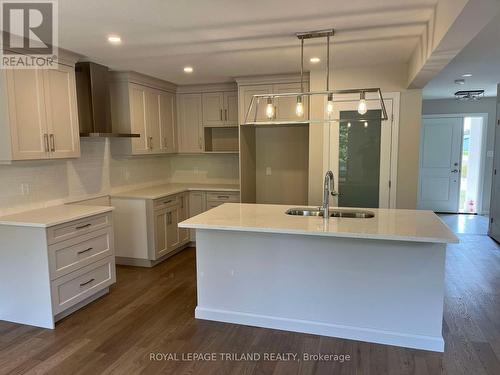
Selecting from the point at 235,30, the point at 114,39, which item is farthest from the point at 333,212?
the point at 114,39

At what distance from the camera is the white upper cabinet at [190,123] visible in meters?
5.43

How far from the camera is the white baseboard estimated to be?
2.60m

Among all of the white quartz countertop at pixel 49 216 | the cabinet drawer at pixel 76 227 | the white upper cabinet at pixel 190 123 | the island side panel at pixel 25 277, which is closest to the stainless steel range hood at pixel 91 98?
the white quartz countertop at pixel 49 216

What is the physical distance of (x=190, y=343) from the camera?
2723 millimetres

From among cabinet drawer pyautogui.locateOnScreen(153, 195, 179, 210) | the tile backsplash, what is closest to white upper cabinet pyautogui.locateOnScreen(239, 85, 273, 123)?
the tile backsplash

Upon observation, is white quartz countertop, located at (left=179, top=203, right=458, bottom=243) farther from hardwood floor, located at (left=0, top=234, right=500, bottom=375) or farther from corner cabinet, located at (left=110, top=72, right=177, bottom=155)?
corner cabinet, located at (left=110, top=72, right=177, bottom=155)

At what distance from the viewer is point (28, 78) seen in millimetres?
3086

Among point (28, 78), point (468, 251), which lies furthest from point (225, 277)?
point (468, 251)

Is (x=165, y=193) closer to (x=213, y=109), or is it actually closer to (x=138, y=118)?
(x=138, y=118)

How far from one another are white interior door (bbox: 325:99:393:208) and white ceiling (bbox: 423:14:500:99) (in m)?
1.07

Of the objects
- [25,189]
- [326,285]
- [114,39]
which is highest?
[114,39]

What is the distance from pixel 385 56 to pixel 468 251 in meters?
3.04

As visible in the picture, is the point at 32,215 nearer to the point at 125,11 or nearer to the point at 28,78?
the point at 28,78

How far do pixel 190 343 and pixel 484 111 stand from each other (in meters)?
7.52
